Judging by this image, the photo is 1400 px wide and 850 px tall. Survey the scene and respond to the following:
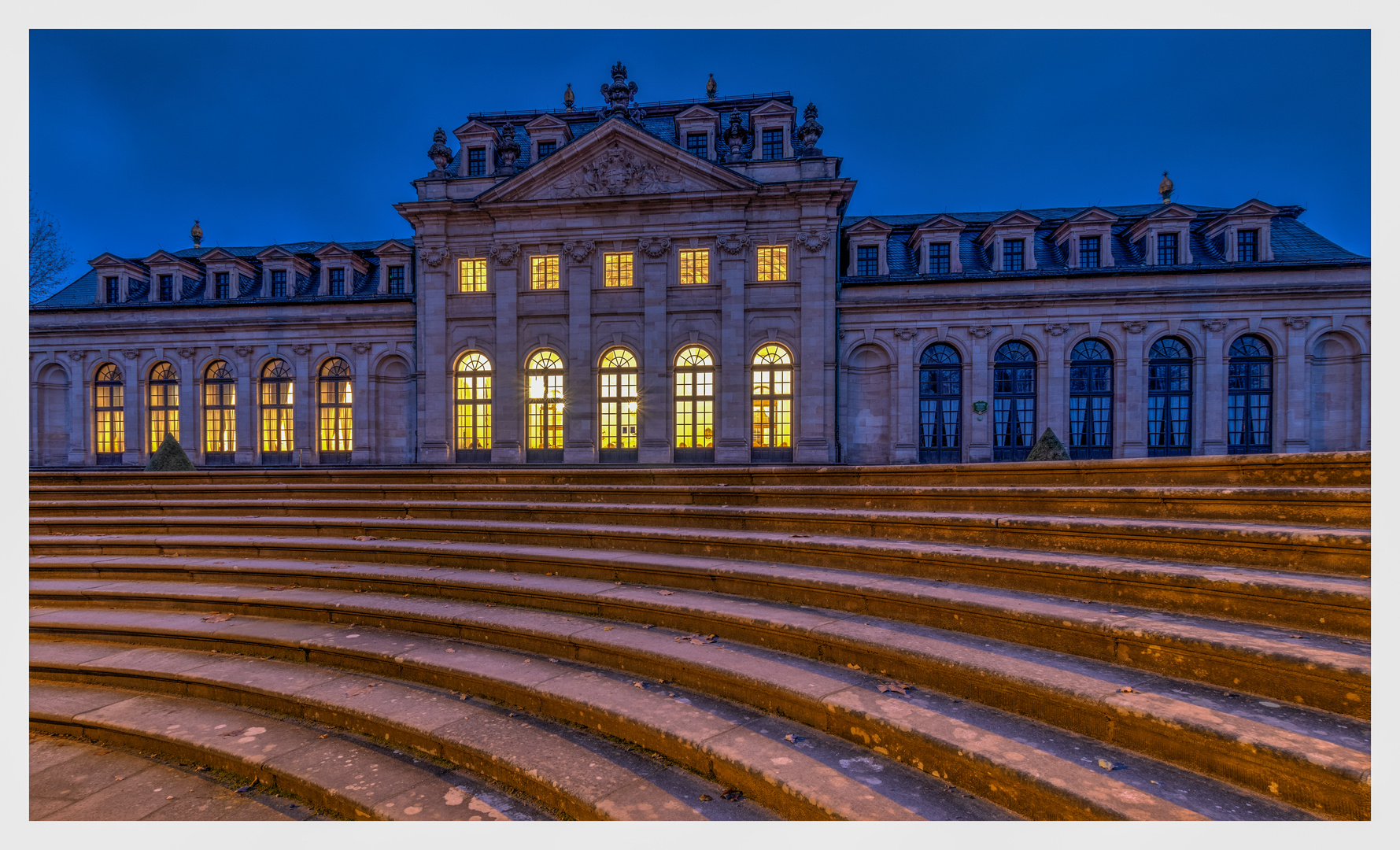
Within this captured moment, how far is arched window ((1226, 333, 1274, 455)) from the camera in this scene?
918 inches

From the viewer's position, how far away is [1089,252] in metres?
24.5

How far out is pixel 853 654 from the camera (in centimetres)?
434

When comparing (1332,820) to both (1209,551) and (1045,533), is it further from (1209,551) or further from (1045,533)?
(1045,533)

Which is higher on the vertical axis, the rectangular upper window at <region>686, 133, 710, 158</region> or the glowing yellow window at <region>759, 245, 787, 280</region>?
the rectangular upper window at <region>686, 133, 710, 158</region>

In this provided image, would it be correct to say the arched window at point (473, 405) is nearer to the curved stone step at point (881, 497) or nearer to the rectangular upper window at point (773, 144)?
the curved stone step at point (881, 497)

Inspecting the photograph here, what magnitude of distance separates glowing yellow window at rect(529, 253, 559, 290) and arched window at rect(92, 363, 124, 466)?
21.9 m

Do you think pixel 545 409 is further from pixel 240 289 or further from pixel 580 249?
pixel 240 289

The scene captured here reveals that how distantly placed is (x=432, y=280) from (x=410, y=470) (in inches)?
636

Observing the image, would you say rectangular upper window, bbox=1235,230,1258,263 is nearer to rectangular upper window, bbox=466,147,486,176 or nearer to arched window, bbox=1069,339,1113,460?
arched window, bbox=1069,339,1113,460

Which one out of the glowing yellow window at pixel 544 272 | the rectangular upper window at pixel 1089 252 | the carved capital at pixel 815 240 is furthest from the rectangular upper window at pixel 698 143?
the rectangular upper window at pixel 1089 252

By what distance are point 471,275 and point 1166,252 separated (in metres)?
30.3

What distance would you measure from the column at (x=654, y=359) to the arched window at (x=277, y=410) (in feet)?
57.7

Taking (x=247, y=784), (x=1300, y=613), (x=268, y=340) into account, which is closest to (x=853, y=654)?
(x=1300, y=613)

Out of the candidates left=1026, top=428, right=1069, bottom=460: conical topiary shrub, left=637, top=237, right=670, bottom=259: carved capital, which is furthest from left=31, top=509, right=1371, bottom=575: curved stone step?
left=637, top=237, right=670, bottom=259: carved capital
